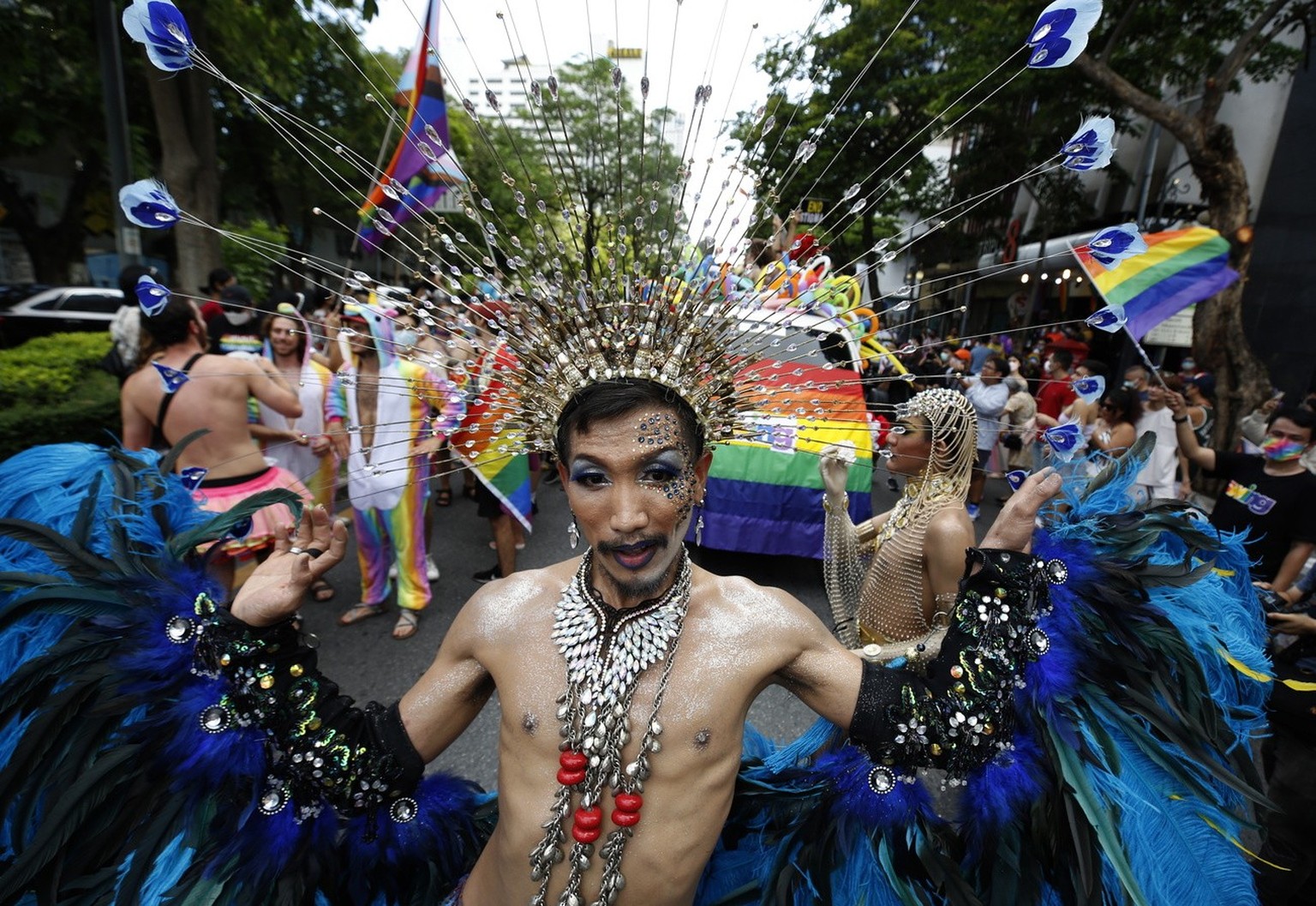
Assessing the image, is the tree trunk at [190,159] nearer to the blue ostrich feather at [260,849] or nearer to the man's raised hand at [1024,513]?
the blue ostrich feather at [260,849]

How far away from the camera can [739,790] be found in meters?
1.96

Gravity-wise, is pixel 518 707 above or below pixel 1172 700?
below

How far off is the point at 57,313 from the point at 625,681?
16284 mm

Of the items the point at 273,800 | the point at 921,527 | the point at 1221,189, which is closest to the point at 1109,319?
the point at 921,527

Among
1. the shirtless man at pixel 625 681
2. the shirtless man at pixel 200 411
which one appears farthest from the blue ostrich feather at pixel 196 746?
the shirtless man at pixel 200 411

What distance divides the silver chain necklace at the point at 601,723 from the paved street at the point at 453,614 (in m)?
0.12

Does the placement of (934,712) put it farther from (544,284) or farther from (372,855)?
(372,855)

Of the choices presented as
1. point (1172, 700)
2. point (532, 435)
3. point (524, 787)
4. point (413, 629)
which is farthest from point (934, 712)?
point (413, 629)

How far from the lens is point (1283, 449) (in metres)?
3.58

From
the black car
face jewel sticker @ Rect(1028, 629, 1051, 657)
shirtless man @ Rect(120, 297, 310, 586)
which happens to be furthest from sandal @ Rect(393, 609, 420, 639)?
the black car

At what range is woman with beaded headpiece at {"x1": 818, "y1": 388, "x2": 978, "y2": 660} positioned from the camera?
8.34 ft

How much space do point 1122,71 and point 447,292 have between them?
15603mm

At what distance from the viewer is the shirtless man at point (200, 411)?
337cm

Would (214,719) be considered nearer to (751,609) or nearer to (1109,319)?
(751,609)
